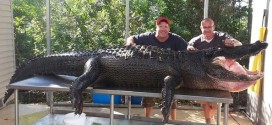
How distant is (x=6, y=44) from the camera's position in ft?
17.1

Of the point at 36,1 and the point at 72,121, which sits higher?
the point at 36,1

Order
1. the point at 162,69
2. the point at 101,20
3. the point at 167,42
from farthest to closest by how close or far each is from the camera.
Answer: the point at 101,20
the point at 167,42
the point at 162,69

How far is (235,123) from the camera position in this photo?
15.0 feet

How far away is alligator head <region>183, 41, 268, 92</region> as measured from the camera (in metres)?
2.37

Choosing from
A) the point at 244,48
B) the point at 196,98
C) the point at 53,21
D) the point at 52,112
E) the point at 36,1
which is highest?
the point at 36,1

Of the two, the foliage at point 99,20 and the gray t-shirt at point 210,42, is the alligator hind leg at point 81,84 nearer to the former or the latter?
the gray t-shirt at point 210,42

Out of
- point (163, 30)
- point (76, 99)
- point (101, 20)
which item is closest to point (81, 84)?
point (76, 99)

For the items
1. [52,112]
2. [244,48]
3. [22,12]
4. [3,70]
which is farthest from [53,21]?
[244,48]

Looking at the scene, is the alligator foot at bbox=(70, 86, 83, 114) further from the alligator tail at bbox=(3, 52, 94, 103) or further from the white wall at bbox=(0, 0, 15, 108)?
the white wall at bbox=(0, 0, 15, 108)

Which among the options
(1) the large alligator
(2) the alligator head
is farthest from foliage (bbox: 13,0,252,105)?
(2) the alligator head

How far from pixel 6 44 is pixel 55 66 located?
2555 millimetres

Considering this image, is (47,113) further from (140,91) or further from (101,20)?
(140,91)

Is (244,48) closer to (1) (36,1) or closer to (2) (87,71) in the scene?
(2) (87,71)

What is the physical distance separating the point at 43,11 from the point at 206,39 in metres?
3.16
